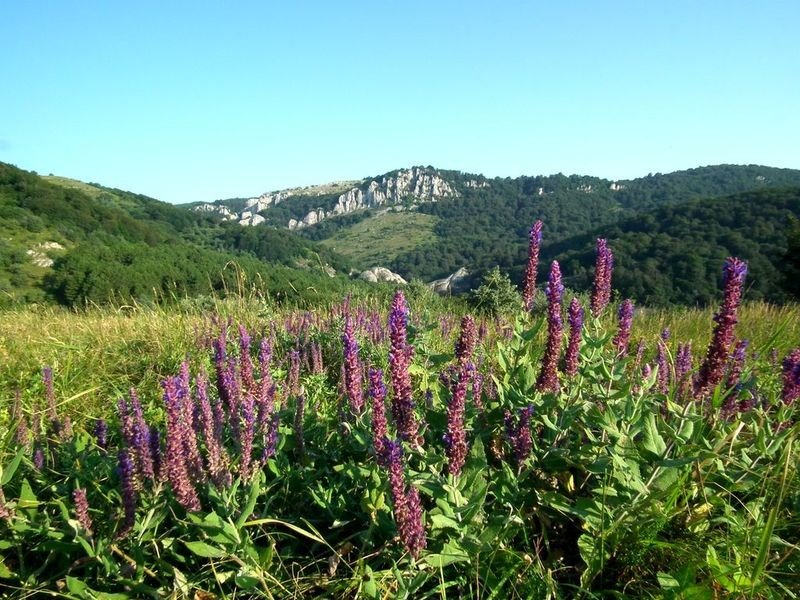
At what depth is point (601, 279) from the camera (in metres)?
3.33

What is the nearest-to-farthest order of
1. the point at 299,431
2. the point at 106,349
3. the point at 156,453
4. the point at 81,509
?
the point at 81,509, the point at 156,453, the point at 299,431, the point at 106,349

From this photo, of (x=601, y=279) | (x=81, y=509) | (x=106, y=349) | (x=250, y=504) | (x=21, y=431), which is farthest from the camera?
(x=106, y=349)

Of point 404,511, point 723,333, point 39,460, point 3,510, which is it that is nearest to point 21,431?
point 39,460

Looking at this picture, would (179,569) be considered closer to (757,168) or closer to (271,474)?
(271,474)

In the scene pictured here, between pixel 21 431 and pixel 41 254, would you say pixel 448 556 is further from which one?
pixel 41 254

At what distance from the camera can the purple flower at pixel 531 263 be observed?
3238 millimetres

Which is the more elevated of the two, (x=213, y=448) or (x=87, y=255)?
(x=213, y=448)

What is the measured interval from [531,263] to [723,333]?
1.16 m

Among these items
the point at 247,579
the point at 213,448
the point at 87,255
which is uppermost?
the point at 213,448

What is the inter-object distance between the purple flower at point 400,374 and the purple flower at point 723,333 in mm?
1670

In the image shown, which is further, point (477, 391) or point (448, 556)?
point (477, 391)

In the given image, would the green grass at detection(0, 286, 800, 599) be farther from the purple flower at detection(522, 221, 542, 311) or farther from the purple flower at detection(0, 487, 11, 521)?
the purple flower at detection(522, 221, 542, 311)

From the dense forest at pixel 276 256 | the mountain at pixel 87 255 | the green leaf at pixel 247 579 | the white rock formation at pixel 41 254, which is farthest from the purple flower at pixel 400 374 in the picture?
the white rock formation at pixel 41 254

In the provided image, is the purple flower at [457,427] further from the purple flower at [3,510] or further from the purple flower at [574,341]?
the purple flower at [3,510]
